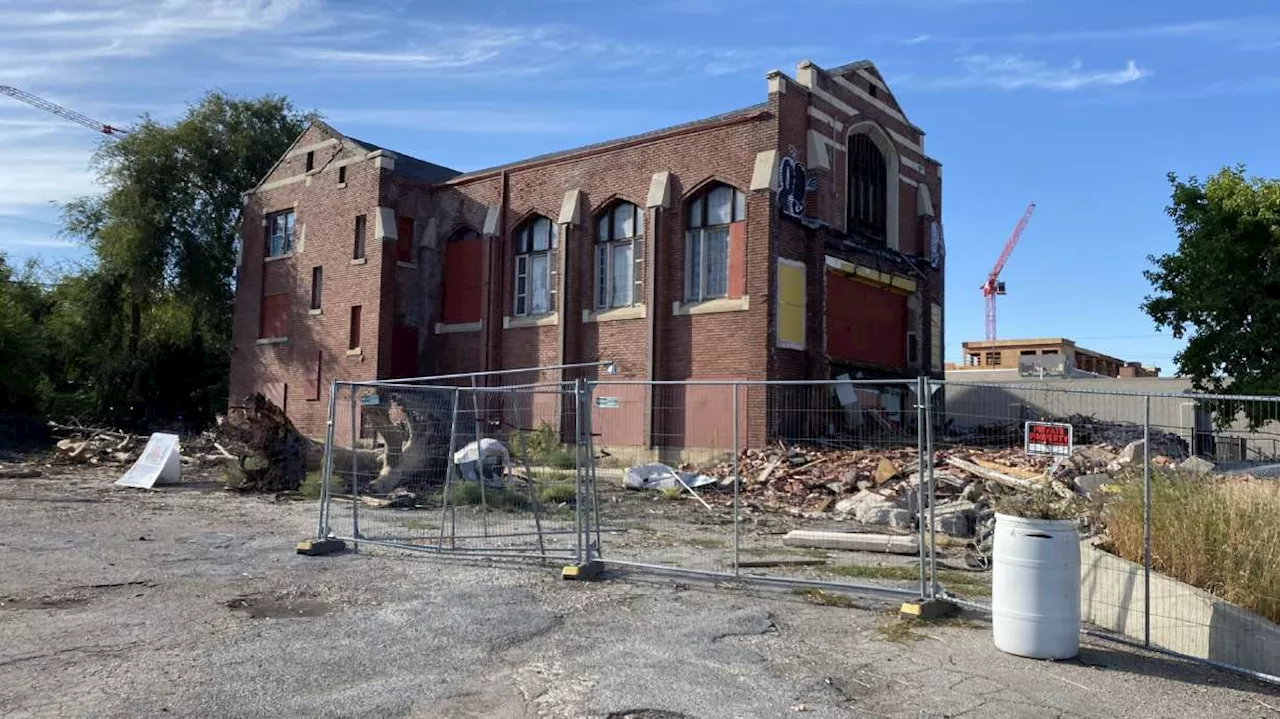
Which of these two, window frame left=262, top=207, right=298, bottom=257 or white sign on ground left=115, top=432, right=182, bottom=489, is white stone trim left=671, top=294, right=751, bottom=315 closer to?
white sign on ground left=115, top=432, right=182, bottom=489

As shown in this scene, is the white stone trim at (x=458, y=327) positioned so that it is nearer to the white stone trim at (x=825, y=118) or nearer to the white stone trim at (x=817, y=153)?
the white stone trim at (x=817, y=153)

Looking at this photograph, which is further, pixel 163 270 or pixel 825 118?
pixel 163 270

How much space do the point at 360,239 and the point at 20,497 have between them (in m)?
14.8

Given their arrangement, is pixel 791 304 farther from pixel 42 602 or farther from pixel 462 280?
pixel 42 602

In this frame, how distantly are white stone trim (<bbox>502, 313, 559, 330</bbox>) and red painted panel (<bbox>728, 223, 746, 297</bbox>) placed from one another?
19.1 ft

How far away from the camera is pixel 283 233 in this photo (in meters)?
34.0

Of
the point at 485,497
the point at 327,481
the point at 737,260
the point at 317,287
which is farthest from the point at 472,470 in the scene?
the point at 317,287

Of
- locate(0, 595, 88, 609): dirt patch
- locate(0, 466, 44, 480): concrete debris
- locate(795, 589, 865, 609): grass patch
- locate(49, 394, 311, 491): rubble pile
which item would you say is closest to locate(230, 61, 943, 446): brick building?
locate(49, 394, 311, 491): rubble pile

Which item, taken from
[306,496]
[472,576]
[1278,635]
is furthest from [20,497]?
[1278,635]

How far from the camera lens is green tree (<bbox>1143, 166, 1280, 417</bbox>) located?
2195 centimetres

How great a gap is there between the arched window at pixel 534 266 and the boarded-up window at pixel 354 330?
5978 millimetres

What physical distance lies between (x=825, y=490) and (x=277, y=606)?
11.3 m

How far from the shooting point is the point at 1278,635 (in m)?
6.41

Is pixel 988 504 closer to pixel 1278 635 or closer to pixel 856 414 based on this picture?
pixel 856 414
